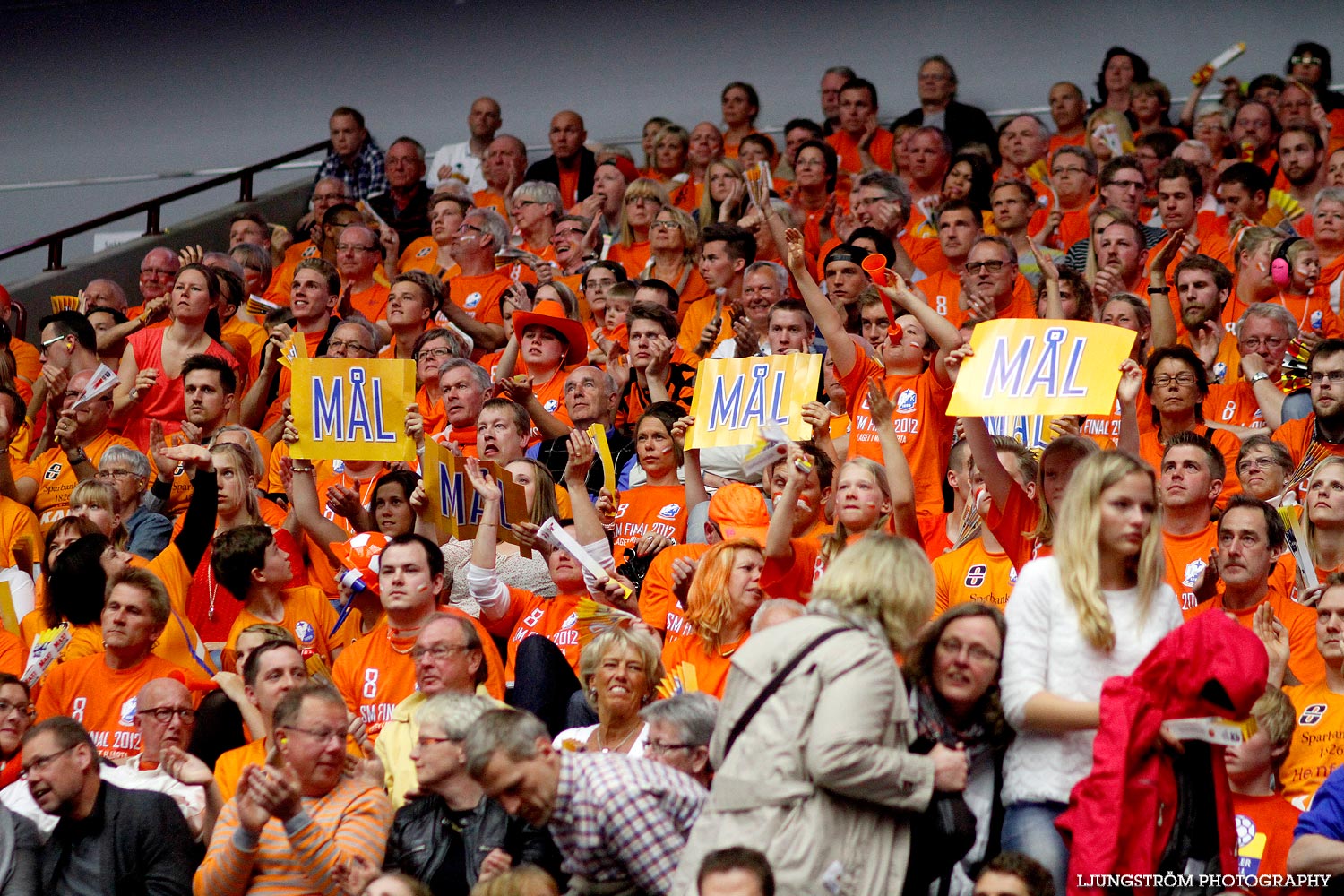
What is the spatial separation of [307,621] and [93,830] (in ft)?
5.63

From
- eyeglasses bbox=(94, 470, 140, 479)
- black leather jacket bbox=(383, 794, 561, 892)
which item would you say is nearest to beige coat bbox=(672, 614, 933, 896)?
black leather jacket bbox=(383, 794, 561, 892)

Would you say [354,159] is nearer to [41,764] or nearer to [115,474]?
[115,474]

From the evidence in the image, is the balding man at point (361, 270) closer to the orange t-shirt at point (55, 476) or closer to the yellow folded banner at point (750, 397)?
the orange t-shirt at point (55, 476)

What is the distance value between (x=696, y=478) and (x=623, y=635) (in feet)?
5.61

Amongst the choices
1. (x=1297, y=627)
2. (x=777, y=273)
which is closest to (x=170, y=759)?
(x=1297, y=627)

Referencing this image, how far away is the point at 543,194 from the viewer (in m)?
10.3

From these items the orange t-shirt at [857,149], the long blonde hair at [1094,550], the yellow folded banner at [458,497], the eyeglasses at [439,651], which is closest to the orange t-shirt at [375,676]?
the eyeglasses at [439,651]

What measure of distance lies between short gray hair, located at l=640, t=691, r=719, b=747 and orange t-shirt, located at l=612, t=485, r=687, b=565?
7.14ft

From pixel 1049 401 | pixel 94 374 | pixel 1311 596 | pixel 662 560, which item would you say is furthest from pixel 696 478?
pixel 94 374

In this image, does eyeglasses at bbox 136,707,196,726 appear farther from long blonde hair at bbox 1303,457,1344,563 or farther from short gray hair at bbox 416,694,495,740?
long blonde hair at bbox 1303,457,1344,563

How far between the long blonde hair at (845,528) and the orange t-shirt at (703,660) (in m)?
0.45

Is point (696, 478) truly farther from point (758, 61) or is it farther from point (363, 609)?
point (758, 61)

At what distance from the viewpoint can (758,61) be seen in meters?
13.5

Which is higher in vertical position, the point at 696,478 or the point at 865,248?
the point at 865,248
